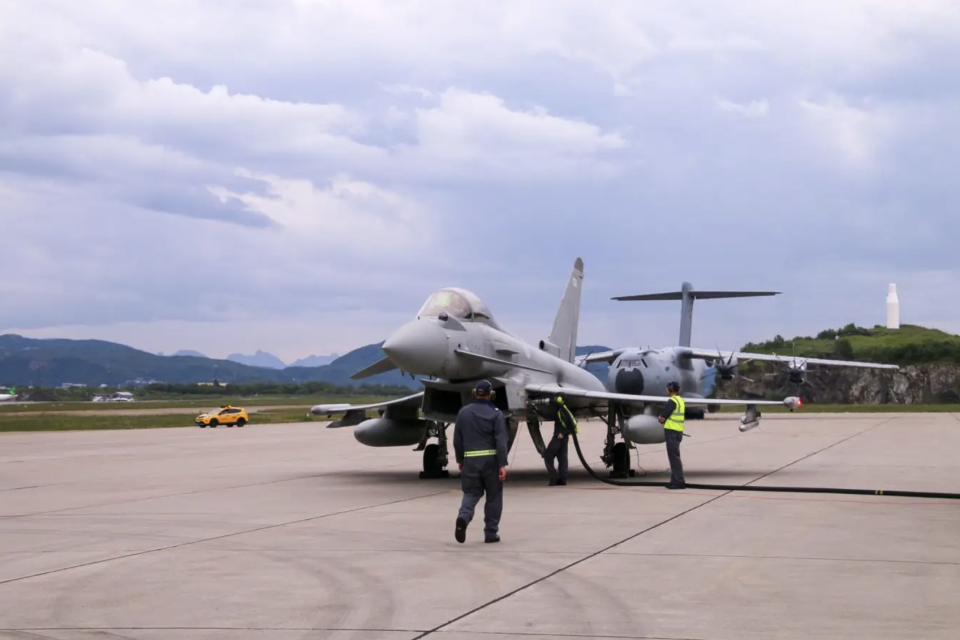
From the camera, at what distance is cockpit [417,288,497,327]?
1681 cm

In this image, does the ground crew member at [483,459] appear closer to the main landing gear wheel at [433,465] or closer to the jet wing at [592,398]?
the jet wing at [592,398]

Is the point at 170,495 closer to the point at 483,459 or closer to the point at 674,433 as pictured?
the point at 483,459

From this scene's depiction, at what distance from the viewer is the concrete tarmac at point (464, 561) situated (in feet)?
21.5

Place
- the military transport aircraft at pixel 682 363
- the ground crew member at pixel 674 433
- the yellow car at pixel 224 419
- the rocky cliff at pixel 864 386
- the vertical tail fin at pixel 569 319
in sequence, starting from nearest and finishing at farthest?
the ground crew member at pixel 674 433
the vertical tail fin at pixel 569 319
the military transport aircraft at pixel 682 363
the yellow car at pixel 224 419
the rocky cliff at pixel 864 386

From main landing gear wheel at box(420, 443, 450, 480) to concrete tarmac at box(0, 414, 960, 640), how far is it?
0.31 m

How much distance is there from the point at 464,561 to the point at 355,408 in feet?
37.5

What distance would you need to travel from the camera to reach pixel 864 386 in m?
88.5

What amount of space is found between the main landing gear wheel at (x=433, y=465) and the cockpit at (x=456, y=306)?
2.77 m

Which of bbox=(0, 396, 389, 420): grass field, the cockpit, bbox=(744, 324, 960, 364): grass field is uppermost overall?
bbox=(744, 324, 960, 364): grass field

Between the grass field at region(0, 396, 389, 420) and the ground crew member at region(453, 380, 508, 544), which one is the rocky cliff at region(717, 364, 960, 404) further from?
the ground crew member at region(453, 380, 508, 544)

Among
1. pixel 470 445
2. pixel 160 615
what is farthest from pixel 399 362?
pixel 160 615

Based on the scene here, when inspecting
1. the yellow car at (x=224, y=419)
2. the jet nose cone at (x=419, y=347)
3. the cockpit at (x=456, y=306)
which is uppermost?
the cockpit at (x=456, y=306)

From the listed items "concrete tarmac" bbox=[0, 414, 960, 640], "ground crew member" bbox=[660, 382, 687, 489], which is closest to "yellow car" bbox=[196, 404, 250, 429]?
"concrete tarmac" bbox=[0, 414, 960, 640]

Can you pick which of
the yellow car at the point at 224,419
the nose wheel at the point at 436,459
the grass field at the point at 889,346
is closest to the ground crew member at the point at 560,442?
the nose wheel at the point at 436,459
